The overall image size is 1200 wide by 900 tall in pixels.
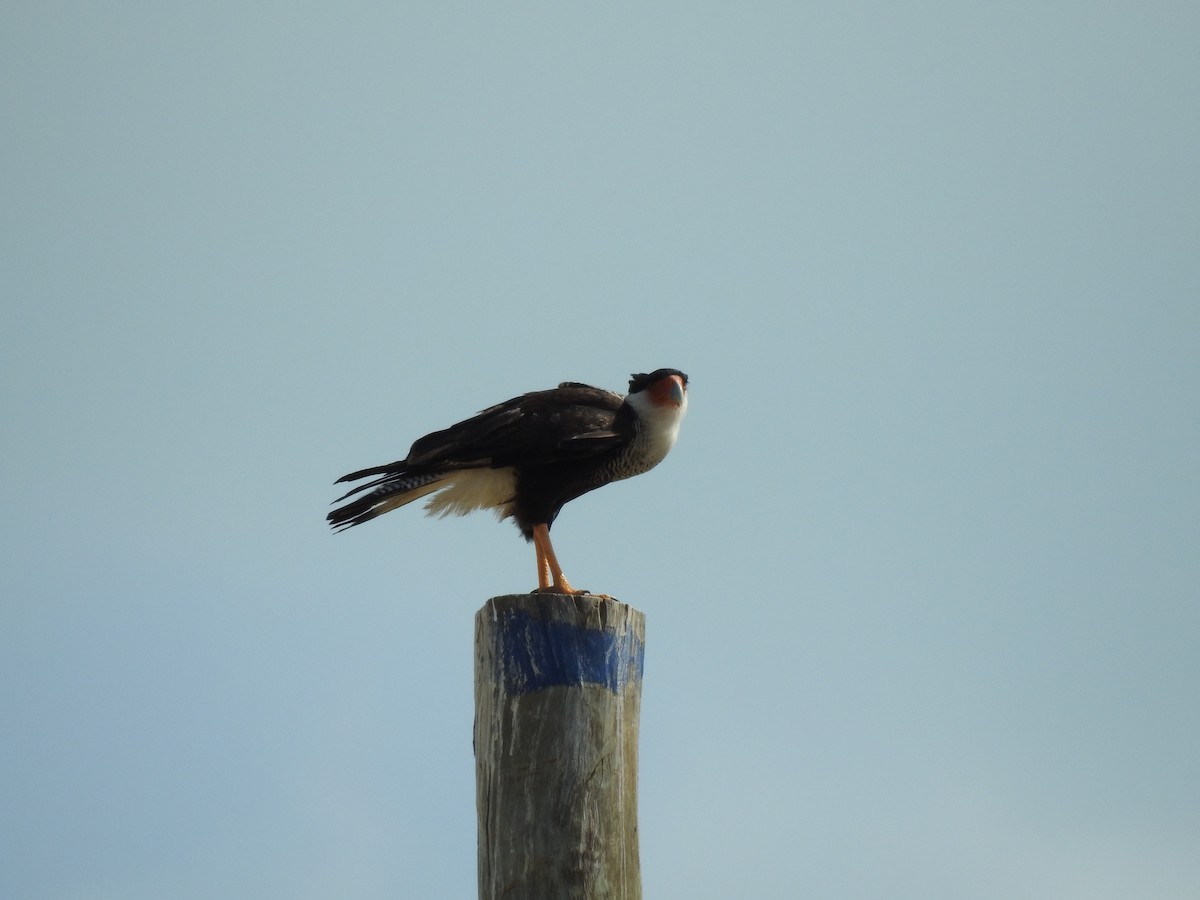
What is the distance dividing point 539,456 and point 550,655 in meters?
2.47

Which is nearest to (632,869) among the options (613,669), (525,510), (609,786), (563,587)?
(609,786)

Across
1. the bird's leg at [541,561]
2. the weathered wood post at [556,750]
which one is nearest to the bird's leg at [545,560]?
the bird's leg at [541,561]

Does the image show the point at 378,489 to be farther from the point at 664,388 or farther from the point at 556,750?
the point at 556,750

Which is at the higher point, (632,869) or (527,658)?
(527,658)

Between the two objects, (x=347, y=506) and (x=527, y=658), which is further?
(x=347, y=506)

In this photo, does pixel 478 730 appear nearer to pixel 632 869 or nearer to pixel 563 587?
pixel 632 869

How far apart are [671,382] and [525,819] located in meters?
3.12

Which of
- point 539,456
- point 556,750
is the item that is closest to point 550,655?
point 556,750

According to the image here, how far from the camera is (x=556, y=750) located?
3.85 metres

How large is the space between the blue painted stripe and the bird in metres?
2.19

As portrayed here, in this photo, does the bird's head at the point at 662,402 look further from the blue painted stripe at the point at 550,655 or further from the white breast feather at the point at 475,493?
the blue painted stripe at the point at 550,655

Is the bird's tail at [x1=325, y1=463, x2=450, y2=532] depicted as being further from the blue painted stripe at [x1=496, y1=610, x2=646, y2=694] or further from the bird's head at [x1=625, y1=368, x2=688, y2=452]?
the blue painted stripe at [x1=496, y1=610, x2=646, y2=694]

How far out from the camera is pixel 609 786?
12.7 ft

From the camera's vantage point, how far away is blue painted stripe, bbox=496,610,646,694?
3932 millimetres
